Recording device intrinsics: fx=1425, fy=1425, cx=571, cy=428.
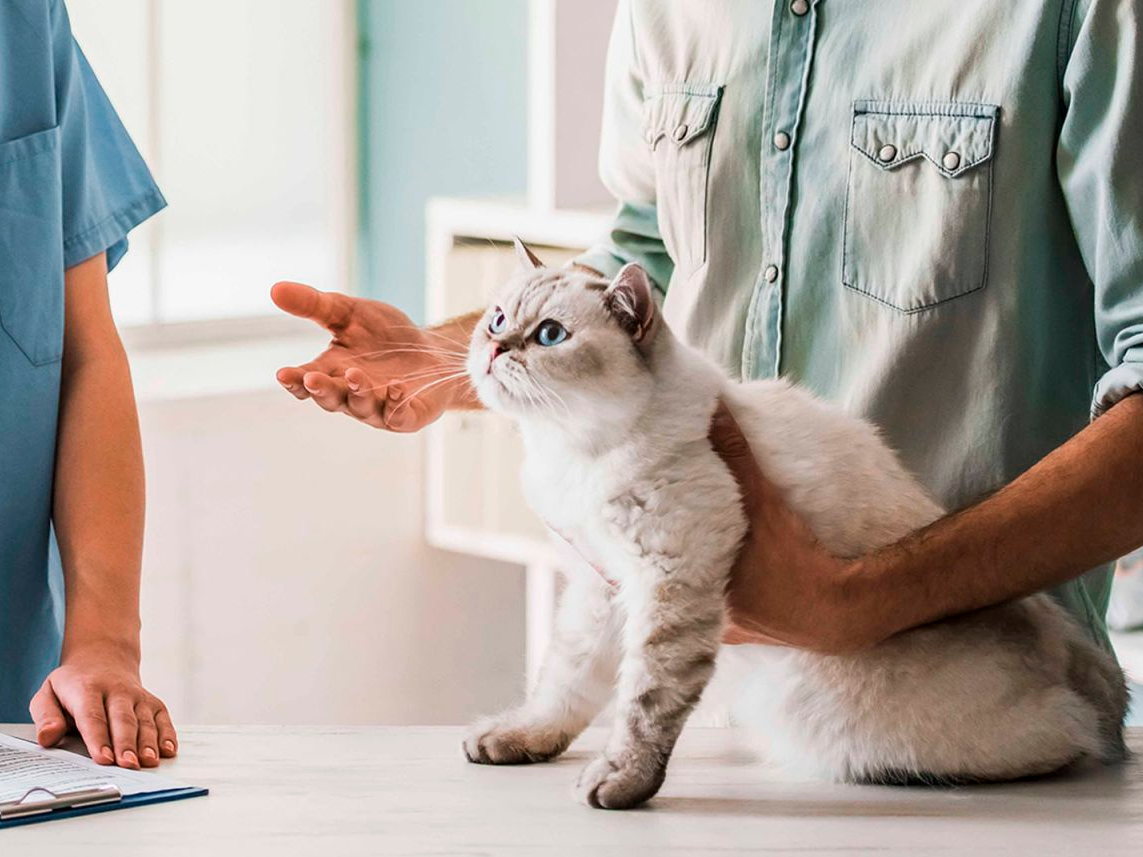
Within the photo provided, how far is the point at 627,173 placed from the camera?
64.1 inches

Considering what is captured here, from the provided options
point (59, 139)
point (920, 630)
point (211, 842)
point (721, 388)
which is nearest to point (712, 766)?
point (920, 630)

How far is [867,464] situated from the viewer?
122 centimetres

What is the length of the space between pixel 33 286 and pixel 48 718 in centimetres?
44

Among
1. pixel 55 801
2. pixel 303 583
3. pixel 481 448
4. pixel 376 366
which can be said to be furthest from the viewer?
pixel 303 583

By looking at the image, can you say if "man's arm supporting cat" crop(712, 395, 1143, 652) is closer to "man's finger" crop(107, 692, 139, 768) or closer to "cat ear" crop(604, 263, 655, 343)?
"cat ear" crop(604, 263, 655, 343)

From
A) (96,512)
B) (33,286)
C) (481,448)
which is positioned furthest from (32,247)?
(481,448)

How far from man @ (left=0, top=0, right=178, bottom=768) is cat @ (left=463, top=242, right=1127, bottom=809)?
453 mm

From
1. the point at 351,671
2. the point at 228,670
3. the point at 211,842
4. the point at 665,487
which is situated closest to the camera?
the point at 211,842

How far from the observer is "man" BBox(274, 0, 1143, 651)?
3.78 feet

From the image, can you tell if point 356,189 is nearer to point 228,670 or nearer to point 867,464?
point 228,670

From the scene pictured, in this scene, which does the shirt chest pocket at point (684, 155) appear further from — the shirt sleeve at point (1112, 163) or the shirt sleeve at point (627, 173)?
the shirt sleeve at point (1112, 163)

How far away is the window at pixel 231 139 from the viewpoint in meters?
3.06

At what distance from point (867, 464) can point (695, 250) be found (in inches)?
13.6

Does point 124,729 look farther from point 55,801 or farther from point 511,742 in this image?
point 511,742
